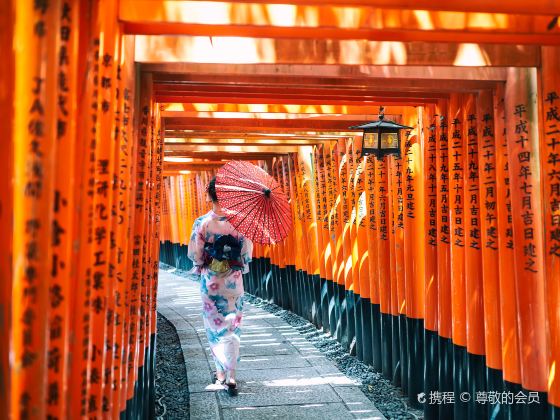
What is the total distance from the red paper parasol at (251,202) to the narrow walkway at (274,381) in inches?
69.2

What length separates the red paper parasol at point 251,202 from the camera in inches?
231

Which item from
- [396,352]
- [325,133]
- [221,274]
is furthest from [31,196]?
[325,133]

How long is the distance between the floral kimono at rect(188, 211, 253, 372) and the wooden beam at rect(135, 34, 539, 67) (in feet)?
8.51

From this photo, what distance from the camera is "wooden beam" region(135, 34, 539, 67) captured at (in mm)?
3834

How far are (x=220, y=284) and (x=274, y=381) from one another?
150cm

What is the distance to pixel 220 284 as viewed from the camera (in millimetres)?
6234

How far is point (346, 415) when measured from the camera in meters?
5.56

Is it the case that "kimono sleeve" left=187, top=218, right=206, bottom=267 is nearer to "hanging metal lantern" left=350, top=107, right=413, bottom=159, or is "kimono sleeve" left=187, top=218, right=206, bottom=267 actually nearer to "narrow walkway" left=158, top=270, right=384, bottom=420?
"narrow walkway" left=158, top=270, right=384, bottom=420

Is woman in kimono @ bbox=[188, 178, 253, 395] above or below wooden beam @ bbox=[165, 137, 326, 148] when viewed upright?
below

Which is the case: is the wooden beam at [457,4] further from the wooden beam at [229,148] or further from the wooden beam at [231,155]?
the wooden beam at [231,155]

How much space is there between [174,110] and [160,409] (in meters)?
3.26

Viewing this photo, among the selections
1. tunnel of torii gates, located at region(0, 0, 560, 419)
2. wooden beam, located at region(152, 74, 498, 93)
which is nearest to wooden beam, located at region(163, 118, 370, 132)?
tunnel of torii gates, located at region(0, 0, 560, 419)

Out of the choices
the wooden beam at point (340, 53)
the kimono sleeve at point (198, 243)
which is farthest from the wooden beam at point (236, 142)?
the wooden beam at point (340, 53)


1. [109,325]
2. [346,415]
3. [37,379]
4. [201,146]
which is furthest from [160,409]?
[201,146]
